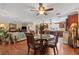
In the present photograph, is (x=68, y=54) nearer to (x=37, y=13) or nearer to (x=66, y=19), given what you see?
(x=66, y=19)

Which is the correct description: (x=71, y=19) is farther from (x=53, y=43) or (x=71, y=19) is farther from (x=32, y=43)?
(x=32, y=43)

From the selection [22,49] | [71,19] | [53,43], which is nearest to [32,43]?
[22,49]

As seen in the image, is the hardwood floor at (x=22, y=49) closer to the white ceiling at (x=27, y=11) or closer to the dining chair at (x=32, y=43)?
the dining chair at (x=32, y=43)

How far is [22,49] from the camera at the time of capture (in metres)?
2.73

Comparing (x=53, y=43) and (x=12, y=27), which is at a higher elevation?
(x=12, y=27)

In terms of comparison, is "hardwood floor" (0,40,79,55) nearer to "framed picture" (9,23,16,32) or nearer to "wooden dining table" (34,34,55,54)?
"wooden dining table" (34,34,55,54)

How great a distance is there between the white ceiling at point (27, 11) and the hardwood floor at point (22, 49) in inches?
15.8

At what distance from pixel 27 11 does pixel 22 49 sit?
2.07ft

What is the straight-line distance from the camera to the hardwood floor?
2701mm

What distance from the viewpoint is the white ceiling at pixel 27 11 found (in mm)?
2701

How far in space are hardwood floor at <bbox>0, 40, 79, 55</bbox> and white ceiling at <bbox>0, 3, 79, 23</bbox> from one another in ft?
1.31

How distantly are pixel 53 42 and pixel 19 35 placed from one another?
57 cm

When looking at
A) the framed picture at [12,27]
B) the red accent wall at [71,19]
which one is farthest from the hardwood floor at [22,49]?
the red accent wall at [71,19]
